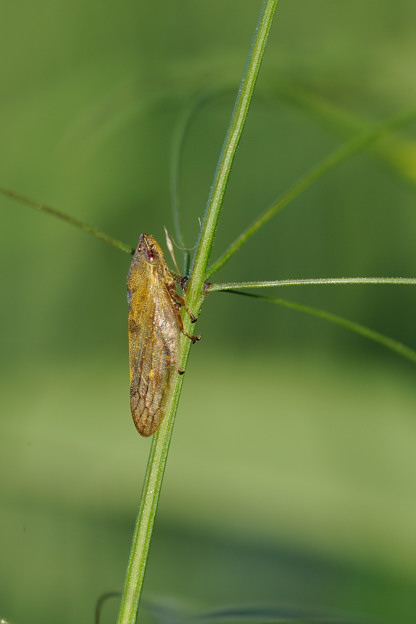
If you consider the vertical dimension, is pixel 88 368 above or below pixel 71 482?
above

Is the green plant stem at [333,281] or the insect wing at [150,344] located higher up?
the insect wing at [150,344]

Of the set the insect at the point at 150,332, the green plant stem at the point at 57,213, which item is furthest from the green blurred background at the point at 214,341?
the green plant stem at the point at 57,213

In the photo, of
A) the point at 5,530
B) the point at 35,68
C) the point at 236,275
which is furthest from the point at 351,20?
the point at 5,530

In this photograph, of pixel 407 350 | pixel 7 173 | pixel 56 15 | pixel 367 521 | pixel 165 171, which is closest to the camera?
pixel 407 350

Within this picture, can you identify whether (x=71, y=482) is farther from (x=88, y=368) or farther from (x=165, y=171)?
(x=165, y=171)

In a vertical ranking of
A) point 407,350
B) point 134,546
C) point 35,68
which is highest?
point 35,68

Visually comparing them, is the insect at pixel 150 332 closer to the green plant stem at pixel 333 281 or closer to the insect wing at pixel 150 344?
the insect wing at pixel 150 344

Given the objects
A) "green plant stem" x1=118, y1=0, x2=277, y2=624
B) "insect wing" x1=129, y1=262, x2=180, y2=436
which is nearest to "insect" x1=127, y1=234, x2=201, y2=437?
"insect wing" x1=129, y1=262, x2=180, y2=436
